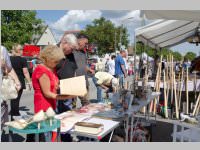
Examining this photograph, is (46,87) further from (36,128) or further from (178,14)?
(178,14)

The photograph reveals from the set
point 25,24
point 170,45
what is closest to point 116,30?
point 25,24

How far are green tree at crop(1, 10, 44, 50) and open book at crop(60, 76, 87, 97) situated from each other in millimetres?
12707

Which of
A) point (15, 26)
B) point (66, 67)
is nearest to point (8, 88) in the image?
point (66, 67)

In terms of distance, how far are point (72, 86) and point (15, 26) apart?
13.5 meters

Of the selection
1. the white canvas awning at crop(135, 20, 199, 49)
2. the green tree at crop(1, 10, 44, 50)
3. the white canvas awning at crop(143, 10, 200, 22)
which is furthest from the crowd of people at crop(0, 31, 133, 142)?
the green tree at crop(1, 10, 44, 50)

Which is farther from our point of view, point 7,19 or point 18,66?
point 7,19

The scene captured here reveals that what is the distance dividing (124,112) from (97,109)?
1.09 ft

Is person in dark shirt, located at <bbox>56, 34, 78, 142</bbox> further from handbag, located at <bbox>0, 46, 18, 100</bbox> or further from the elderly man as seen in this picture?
handbag, located at <bbox>0, 46, 18, 100</bbox>

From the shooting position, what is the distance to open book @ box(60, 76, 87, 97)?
2588 millimetres

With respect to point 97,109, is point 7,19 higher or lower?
higher

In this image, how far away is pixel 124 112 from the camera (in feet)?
11.1

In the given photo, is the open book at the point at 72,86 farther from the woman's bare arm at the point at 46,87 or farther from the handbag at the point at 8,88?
the handbag at the point at 8,88

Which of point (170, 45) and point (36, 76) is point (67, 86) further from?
point (170, 45)

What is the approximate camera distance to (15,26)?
50.2 feet
